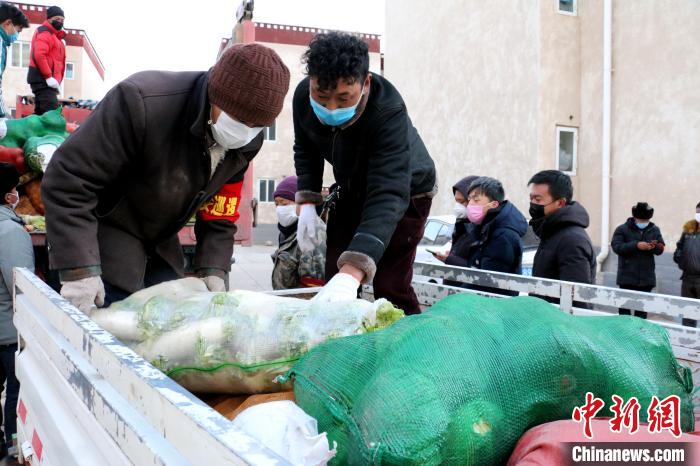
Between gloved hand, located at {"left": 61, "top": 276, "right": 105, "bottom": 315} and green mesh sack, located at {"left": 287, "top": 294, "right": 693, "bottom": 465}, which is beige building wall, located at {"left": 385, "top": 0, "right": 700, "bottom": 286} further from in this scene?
gloved hand, located at {"left": 61, "top": 276, "right": 105, "bottom": 315}

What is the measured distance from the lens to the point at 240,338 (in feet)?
5.65

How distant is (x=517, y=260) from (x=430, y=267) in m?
0.93

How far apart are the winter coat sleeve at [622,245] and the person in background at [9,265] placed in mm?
5801

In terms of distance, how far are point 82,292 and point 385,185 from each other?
3.89 ft

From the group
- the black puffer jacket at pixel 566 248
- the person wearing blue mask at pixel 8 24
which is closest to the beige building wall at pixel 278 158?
the person wearing blue mask at pixel 8 24

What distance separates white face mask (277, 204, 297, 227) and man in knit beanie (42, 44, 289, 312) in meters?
1.75

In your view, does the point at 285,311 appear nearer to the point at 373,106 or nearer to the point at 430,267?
the point at 373,106

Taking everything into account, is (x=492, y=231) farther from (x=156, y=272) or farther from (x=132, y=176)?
(x=132, y=176)

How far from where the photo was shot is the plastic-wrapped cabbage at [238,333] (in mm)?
1680

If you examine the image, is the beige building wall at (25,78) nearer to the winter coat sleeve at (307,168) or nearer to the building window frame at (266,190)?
the building window frame at (266,190)

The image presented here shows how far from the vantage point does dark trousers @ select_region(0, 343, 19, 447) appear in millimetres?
3398

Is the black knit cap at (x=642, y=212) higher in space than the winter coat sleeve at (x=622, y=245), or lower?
higher

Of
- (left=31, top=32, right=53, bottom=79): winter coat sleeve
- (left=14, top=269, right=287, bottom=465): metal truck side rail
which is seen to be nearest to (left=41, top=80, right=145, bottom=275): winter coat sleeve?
(left=14, top=269, right=287, bottom=465): metal truck side rail

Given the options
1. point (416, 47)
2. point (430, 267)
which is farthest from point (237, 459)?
point (416, 47)
